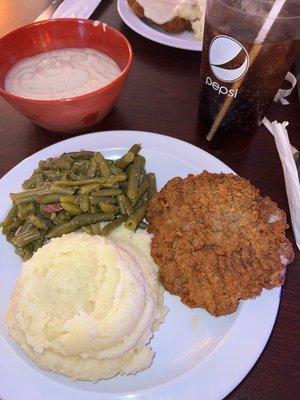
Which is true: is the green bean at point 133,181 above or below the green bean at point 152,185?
above

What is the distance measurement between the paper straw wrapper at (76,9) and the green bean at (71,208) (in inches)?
69.1

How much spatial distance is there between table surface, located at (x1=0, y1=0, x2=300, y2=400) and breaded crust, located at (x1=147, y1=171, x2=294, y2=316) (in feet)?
0.84

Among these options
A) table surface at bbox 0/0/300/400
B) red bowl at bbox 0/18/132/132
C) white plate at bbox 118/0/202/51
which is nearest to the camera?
table surface at bbox 0/0/300/400

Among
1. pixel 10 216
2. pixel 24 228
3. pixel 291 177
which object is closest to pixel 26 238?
pixel 24 228

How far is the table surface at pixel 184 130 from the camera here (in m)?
1.67

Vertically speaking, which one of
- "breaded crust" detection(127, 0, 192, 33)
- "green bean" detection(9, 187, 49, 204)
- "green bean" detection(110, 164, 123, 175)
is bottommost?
"green bean" detection(9, 187, 49, 204)

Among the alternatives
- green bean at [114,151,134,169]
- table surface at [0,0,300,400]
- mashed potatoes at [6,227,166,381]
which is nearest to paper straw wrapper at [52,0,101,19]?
table surface at [0,0,300,400]

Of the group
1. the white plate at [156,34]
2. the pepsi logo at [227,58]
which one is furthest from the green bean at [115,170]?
the white plate at [156,34]

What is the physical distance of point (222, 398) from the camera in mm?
1517

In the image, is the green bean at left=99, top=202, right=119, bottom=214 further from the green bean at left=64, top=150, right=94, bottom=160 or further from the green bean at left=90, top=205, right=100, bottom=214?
the green bean at left=64, top=150, right=94, bottom=160

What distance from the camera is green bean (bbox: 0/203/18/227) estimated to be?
2.00 metres

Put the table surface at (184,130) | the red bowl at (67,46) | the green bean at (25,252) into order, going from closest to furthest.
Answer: the table surface at (184,130) < the green bean at (25,252) < the red bowl at (67,46)

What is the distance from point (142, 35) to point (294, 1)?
4.65ft

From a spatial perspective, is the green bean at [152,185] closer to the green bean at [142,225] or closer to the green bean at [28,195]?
the green bean at [142,225]
